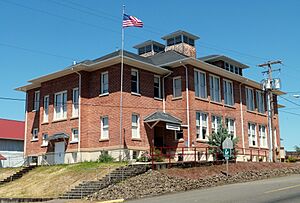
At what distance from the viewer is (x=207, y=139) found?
34688 millimetres

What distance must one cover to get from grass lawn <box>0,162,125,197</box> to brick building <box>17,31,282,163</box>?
3960 mm

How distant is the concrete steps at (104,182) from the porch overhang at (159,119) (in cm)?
748

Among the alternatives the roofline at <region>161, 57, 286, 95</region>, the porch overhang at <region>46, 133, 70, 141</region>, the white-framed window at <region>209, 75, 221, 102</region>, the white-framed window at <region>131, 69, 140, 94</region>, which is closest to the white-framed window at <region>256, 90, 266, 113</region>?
the roofline at <region>161, 57, 286, 95</region>

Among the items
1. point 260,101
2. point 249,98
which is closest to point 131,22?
point 249,98

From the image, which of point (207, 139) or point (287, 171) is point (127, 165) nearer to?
point (207, 139)

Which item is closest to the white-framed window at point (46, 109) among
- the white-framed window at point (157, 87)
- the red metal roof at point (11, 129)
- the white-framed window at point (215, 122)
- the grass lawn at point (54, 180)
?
the grass lawn at point (54, 180)

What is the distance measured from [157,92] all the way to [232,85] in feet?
27.9

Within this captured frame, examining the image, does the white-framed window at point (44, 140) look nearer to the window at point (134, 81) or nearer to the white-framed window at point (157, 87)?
the window at point (134, 81)

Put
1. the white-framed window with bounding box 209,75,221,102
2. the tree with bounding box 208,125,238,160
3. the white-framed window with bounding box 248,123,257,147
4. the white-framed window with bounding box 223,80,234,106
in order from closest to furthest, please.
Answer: the tree with bounding box 208,125,238,160 → the white-framed window with bounding box 209,75,221,102 → the white-framed window with bounding box 223,80,234,106 → the white-framed window with bounding box 248,123,257,147

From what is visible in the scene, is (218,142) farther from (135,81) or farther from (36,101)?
(36,101)

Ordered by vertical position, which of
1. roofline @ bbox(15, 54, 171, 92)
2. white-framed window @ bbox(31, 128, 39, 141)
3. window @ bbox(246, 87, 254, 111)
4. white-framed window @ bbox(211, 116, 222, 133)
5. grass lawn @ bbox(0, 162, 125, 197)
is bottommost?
grass lawn @ bbox(0, 162, 125, 197)

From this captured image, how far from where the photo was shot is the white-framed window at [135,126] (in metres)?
32.1

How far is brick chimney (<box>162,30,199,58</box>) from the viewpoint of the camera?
41156mm

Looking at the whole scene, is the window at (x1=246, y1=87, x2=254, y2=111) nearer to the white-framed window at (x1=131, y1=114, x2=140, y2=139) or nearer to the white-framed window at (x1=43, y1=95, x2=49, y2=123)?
the white-framed window at (x1=131, y1=114, x2=140, y2=139)
